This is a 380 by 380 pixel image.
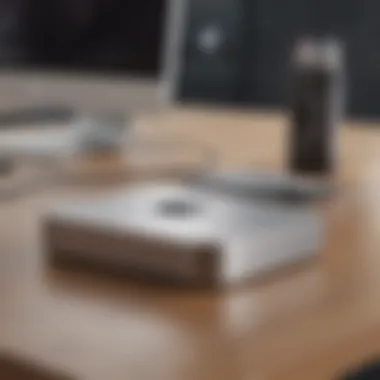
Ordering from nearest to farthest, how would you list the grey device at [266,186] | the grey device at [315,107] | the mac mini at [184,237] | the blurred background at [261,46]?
the mac mini at [184,237] < the grey device at [266,186] < the grey device at [315,107] < the blurred background at [261,46]

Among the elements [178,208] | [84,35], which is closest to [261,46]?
[84,35]

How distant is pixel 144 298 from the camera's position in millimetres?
885

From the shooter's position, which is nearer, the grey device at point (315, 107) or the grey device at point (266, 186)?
the grey device at point (266, 186)

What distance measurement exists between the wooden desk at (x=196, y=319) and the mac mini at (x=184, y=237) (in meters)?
0.02

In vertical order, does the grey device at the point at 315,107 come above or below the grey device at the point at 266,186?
above

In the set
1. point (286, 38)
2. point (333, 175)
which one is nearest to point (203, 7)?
point (286, 38)

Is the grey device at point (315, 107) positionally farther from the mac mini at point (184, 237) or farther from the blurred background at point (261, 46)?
the blurred background at point (261, 46)

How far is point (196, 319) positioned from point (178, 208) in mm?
197

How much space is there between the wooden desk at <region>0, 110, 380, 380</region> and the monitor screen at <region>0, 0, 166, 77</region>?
45 cm

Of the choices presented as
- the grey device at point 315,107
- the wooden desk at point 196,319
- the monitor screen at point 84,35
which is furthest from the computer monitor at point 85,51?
the wooden desk at point 196,319

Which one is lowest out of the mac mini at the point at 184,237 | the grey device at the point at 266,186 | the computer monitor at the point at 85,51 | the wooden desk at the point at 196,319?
the wooden desk at the point at 196,319

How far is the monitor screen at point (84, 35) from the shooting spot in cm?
154

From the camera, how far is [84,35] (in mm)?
1553

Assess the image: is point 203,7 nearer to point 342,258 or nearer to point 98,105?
point 98,105
